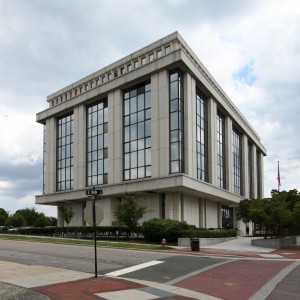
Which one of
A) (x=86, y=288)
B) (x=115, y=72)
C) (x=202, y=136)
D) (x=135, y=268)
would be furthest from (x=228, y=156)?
(x=86, y=288)

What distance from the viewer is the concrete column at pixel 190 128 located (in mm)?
43281

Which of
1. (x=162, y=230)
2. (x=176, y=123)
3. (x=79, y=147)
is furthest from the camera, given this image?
(x=79, y=147)

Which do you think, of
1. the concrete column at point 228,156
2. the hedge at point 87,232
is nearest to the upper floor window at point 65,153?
the hedge at point 87,232

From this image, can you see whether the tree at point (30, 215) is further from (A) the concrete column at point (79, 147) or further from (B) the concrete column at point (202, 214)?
(B) the concrete column at point (202, 214)

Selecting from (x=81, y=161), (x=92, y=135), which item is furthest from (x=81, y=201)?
(x=92, y=135)

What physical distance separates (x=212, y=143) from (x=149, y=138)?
9497mm

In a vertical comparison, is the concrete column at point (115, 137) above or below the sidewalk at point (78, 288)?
above

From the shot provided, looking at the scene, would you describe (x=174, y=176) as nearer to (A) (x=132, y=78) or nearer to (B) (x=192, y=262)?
(A) (x=132, y=78)

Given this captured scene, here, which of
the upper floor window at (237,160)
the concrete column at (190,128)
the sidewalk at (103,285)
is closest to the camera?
the sidewalk at (103,285)

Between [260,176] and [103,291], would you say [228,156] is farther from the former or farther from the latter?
[103,291]

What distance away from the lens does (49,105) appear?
6347 cm

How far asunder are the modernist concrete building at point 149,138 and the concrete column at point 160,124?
103mm

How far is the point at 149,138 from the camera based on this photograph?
45.3m

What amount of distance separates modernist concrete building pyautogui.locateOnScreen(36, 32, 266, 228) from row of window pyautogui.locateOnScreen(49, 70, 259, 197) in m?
0.11
